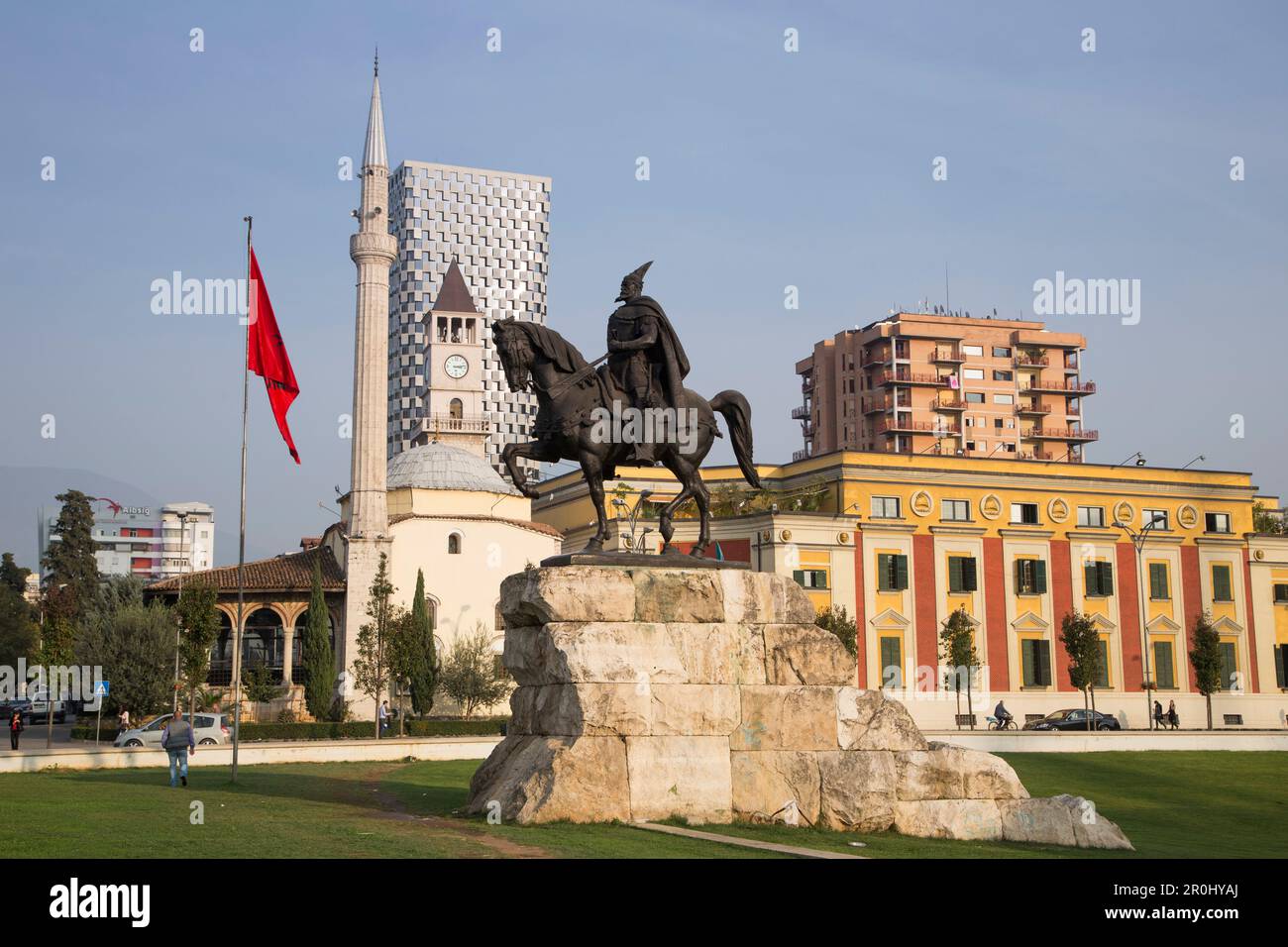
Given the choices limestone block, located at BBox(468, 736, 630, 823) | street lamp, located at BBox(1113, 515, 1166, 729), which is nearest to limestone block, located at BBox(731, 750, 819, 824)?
limestone block, located at BBox(468, 736, 630, 823)

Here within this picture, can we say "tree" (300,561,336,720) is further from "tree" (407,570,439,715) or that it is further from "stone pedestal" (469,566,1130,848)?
"stone pedestal" (469,566,1130,848)

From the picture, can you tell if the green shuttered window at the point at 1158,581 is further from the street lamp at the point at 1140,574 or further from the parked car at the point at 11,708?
the parked car at the point at 11,708

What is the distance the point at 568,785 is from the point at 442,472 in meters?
60.3

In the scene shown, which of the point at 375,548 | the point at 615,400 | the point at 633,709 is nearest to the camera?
the point at 633,709

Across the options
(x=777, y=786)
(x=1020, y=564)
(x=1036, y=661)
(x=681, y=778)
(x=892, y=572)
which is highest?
(x=1020, y=564)

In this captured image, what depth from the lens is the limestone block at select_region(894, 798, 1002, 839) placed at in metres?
14.6

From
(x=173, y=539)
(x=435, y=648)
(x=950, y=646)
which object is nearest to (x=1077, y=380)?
(x=950, y=646)

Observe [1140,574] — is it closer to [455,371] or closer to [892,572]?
[892,572]

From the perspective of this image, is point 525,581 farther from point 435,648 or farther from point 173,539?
point 173,539

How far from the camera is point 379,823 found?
44.1ft

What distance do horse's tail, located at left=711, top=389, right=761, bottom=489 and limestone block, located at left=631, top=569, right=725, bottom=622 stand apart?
2.72 m

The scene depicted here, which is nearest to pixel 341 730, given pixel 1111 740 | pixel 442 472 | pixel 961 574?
pixel 1111 740

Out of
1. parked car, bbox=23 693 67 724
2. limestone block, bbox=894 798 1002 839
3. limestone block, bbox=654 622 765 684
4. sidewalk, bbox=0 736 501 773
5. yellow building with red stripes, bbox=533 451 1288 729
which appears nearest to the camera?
limestone block, bbox=654 622 765 684

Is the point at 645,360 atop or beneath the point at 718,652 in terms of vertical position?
atop
